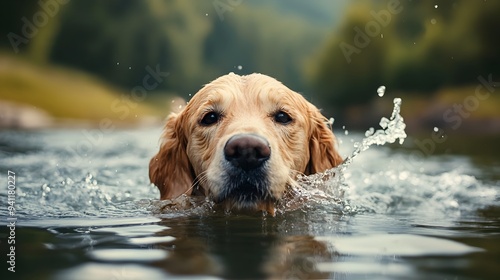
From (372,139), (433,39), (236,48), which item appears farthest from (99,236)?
(236,48)

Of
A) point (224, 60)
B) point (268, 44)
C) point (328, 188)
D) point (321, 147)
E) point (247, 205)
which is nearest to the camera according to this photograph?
point (247, 205)

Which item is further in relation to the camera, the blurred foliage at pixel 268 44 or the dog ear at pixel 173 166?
the blurred foliage at pixel 268 44

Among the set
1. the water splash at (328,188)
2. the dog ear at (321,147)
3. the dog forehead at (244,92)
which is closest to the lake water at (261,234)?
the water splash at (328,188)

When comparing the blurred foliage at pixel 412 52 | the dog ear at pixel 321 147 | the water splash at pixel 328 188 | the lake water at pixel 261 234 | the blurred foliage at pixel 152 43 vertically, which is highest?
the blurred foliage at pixel 152 43

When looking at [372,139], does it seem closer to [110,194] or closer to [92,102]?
[110,194]

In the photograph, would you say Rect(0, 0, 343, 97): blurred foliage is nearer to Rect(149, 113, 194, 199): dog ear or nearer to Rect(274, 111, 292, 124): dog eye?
Rect(149, 113, 194, 199): dog ear

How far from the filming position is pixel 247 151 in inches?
191

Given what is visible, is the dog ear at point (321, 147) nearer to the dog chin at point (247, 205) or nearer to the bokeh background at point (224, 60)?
the dog chin at point (247, 205)

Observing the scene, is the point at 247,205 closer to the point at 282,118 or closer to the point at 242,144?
the point at 242,144

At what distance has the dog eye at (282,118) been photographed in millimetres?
5820

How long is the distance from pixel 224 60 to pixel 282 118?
49.4 meters

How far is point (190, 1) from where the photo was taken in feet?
196

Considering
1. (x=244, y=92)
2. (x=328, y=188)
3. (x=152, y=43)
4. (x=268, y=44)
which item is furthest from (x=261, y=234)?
(x=268, y=44)

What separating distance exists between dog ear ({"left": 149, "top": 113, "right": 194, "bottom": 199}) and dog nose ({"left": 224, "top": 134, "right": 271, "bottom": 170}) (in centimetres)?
132
